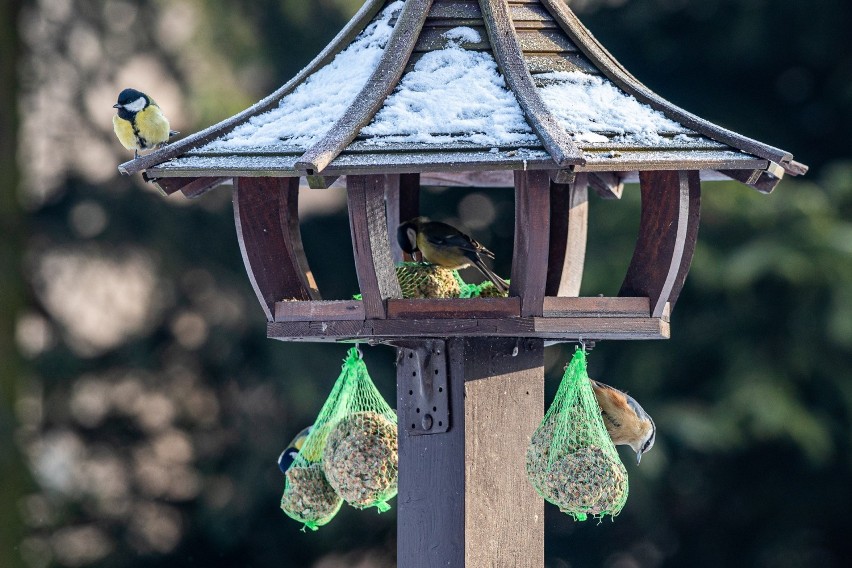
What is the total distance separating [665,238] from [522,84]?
A: 650 mm

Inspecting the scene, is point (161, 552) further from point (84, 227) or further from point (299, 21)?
point (299, 21)

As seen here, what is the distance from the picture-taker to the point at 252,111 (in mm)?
4121

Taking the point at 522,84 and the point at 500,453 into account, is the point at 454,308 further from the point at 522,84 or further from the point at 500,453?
the point at 522,84

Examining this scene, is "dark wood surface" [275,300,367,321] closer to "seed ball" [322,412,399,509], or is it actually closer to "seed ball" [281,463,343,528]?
"seed ball" [322,412,399,509]

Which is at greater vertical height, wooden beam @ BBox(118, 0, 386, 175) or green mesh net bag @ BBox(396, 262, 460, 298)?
wooden beam @ BBox(118, 0, 386, 175)

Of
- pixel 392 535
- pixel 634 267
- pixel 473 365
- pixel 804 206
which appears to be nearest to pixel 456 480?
pixel 473 365

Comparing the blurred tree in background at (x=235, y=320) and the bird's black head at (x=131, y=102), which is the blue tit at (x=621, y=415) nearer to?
the bird's black head at (x=131, y=102)

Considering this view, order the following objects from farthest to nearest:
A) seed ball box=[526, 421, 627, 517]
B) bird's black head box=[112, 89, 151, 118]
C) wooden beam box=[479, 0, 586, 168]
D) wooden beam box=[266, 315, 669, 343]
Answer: bird's black head box=[112, 89, 151, 118], seed ball box=[526, 421, 627, 517], wooden beam box=[266, 315, 669, 343], wooden beam box=[479, 0, 586, 168]

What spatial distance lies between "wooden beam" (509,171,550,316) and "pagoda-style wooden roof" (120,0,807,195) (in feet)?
0.63

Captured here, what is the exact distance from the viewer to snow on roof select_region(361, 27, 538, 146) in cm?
364

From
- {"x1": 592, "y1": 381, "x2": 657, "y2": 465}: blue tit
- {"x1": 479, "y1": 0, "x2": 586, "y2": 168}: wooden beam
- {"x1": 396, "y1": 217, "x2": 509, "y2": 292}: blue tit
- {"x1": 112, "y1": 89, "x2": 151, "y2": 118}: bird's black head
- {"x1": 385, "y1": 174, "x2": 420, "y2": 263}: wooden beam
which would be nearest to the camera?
{"x1": 479, "y1": 0, "x2": 586, "y2": 168}: wooden beam

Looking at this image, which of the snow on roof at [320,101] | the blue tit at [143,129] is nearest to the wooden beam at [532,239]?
the snow on roof at [320,101]

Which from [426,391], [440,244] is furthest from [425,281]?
[426,391]

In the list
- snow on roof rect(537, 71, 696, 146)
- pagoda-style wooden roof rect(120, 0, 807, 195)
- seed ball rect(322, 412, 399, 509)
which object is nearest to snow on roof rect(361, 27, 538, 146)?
pagoda-style wooden roof rect(120, 0, 807, 195)
